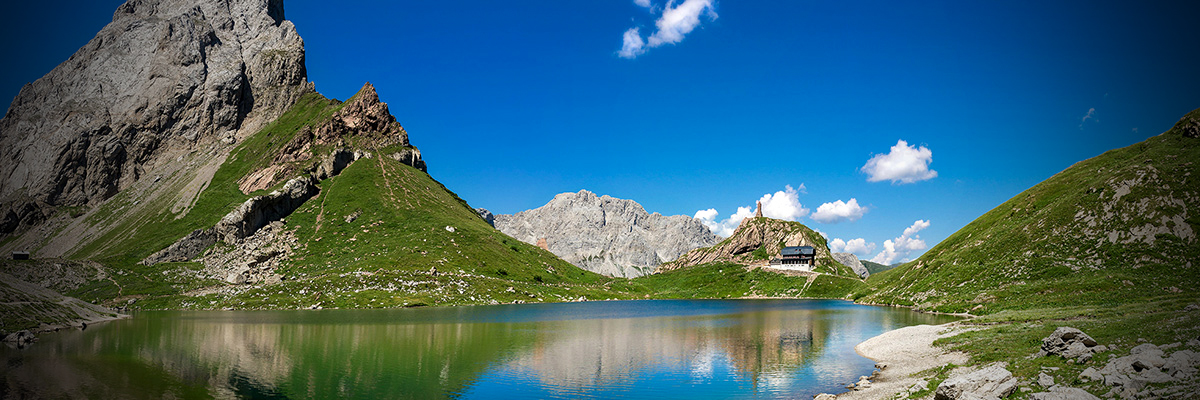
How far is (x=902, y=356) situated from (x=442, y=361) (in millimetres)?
42488

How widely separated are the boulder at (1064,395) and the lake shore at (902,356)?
34.1ft

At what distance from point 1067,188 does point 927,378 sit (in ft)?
365

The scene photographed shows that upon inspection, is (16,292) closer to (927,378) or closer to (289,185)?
(927,378)

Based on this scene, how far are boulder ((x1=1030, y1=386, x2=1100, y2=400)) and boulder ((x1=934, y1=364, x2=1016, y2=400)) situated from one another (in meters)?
1.90

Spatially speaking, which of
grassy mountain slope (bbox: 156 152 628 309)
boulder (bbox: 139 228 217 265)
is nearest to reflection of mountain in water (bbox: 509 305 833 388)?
grassy mountain slope (bbox: 156 152 628 309)

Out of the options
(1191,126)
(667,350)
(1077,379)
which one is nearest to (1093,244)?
(1191,126)

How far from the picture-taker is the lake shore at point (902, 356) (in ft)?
122

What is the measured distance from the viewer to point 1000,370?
28734 millimetres

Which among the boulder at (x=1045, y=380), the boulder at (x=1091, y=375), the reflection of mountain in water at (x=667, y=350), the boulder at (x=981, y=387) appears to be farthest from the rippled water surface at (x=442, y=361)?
the boulder at (x=1091, y=375)

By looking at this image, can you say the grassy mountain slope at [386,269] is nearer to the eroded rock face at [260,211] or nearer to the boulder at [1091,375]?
the eroded rock face at [260,211]

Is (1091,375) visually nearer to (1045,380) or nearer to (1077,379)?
(1077,379)

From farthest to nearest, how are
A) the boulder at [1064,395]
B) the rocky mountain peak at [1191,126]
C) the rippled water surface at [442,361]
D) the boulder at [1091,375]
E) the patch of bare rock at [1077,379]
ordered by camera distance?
the rocky mountain peak at [1191,126] → the rippled water surface at [442,361] → the boulder at [1091,375] → the boulder at [1064,395] → the patch of bare rock at [1077,379]

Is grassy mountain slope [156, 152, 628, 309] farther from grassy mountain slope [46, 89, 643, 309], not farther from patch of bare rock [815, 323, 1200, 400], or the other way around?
patch of bare rock [815, 323, 1200, 400]

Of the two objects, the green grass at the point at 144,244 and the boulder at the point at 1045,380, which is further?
the green grass at the point at 144,244
